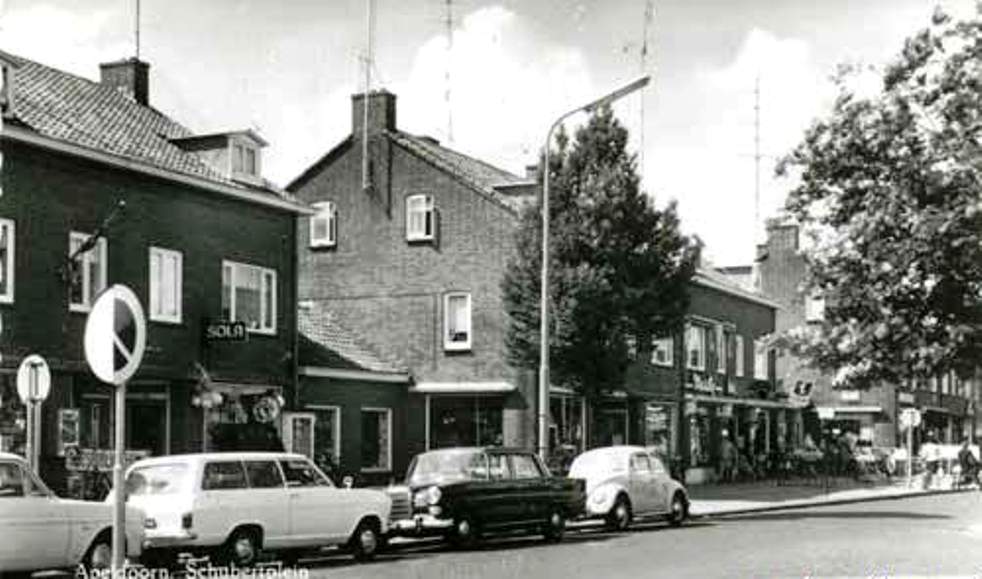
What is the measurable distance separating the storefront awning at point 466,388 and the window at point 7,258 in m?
15.3

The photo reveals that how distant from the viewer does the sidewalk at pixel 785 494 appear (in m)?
32.3

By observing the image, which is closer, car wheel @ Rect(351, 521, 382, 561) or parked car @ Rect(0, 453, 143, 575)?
parked car @ Rect(0, 453, 143, 575)

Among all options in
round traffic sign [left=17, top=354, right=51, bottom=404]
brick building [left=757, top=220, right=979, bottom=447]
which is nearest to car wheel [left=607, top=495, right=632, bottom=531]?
round traffic sign [left=17, top=354, right=51, bottom=404]

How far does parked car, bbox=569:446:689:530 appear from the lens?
25719mm

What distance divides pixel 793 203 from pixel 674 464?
23.6m

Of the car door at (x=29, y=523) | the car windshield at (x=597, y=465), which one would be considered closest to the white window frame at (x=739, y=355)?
the car windshield at (x=597, y=465)

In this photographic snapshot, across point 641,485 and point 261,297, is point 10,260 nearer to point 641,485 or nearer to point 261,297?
point 261,297

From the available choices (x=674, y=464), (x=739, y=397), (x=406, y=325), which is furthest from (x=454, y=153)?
(x=739, y=397)

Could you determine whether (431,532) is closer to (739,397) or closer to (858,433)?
(739,397)

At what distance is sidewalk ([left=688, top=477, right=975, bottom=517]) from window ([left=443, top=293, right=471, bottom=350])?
7215mm

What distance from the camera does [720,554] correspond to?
1923 centimetres

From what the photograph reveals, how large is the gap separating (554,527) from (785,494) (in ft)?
55.5

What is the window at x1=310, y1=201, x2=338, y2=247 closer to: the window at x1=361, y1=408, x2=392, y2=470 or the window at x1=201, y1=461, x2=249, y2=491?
the window at x1=361, y1=408, x2=392, y2=470

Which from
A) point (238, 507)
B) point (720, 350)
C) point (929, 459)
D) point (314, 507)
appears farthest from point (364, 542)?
point (929, 459)
